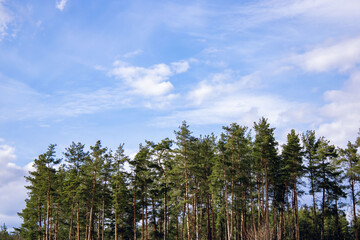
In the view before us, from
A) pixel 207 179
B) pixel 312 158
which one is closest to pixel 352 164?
pixel 312 158

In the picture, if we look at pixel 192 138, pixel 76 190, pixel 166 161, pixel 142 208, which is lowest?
pixel 142 208

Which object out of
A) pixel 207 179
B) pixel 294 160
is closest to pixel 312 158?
pixel 294 160

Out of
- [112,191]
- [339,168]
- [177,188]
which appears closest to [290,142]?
[339,168]

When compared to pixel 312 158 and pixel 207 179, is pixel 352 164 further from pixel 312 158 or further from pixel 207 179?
pixel 207 179

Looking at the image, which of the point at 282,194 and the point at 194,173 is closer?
the point at 194,173

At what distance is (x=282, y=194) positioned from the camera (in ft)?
144

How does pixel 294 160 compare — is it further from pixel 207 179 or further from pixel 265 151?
pixel 207 179

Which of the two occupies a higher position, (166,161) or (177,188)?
(166,161)

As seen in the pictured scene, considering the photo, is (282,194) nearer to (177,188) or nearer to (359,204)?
(359,204)

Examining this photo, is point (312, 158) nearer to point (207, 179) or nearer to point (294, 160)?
point (294, 160)

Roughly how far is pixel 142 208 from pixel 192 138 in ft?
42.7

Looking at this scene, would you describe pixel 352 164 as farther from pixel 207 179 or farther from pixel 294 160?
pixel 207 179

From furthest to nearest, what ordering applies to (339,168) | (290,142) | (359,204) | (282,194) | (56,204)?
(56,204)
(282,194)
(290,142)
(339,168)
(359,204)

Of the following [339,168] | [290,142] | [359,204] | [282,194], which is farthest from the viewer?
[282,194]
